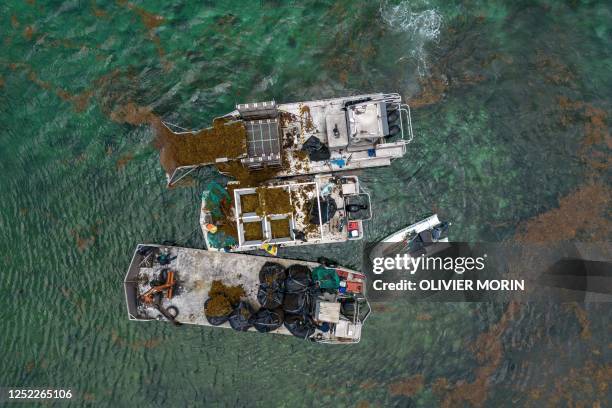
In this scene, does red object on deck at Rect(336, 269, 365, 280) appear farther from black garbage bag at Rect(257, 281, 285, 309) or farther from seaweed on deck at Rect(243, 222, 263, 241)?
seaweed on deck at Rect(243, 222, 263, 241)

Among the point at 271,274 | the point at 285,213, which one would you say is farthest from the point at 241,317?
the point at 285,213

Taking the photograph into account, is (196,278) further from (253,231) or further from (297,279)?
(297,279)

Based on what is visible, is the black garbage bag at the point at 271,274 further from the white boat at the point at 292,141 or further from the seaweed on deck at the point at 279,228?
the white boat at the point at 292,141

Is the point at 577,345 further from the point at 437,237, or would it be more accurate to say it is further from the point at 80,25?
the point at 80,25

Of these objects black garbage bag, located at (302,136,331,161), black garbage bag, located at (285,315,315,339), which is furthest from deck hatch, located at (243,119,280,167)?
black garbage bag, located at (285,315,315,339)

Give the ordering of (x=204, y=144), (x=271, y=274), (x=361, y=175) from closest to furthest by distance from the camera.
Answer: (x=271, y=274), (x=204, y=144), (x=361, y=175)

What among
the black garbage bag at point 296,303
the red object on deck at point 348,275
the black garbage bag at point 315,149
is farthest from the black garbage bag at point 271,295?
the black garbage bag at point 315,149
